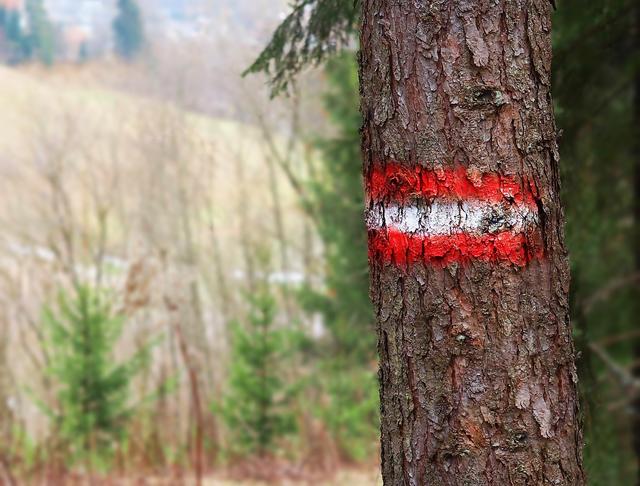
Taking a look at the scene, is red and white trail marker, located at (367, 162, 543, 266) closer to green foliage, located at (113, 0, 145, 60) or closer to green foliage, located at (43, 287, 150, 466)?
green foliage, located at (43, 287, 150, 466)

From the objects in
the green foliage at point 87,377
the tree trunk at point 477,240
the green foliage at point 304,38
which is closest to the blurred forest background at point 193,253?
the green foliage at point 87,377

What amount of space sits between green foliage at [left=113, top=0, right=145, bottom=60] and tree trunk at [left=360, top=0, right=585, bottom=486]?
12.6 m

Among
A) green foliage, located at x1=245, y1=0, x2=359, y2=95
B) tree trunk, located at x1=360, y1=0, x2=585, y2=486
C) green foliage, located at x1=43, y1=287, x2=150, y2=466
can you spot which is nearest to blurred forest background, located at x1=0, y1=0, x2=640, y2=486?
green foliage, located at x1=43, y1=287, x2=150, y2=466

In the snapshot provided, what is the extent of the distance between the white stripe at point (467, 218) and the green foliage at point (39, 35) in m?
13.2

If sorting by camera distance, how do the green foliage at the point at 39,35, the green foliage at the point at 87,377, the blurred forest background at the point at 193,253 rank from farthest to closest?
1. the green foliage at the point at 39,35
2. the green foliage at the point at 87,377
3. the blurred forest background at the point at 193,253

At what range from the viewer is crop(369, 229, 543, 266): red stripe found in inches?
54.2

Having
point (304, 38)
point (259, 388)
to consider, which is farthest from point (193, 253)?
point (304, 38)

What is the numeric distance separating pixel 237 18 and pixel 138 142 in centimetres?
309

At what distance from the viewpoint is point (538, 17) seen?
1434mm

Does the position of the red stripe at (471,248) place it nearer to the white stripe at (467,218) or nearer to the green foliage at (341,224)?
the white stripe at (467,218)

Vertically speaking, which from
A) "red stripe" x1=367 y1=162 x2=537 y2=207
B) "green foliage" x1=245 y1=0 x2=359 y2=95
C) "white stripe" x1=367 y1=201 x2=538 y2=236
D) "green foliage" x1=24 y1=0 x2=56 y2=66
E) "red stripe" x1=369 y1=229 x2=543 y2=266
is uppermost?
"green foliage" x1=24 y1=0 x2=56 y2=66

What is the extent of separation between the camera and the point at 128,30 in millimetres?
13602

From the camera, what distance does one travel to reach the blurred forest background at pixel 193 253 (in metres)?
7.20

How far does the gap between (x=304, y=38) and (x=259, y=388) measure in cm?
732
